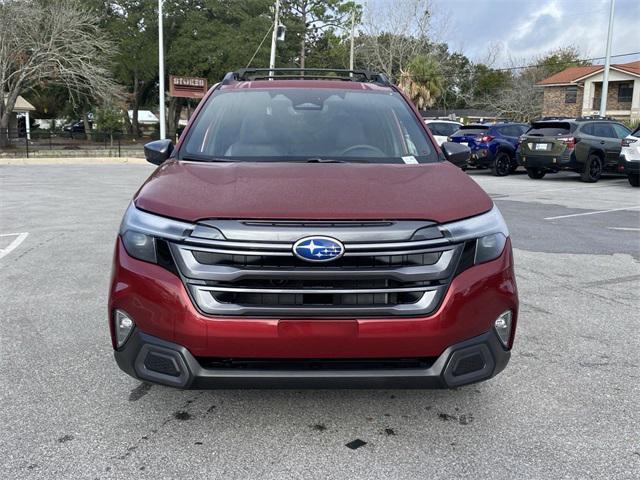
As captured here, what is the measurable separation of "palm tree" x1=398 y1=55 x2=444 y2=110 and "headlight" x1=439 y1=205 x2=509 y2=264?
1673 inches

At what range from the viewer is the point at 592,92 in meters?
49.0

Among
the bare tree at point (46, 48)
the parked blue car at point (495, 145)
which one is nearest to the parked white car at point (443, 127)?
the parked blue car at point (495, 145)

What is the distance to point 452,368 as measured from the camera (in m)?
2.86

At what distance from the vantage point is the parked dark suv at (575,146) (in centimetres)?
1714

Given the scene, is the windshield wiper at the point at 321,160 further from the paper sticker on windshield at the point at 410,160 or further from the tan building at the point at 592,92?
the tan building at the point at 592,92

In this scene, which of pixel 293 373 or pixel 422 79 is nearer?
pixel 293 373

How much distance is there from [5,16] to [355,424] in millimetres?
31388

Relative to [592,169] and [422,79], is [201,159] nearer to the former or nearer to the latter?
[592,169]

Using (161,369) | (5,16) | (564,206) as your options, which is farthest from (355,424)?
(5,16)

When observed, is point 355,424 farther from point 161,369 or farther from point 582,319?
point 582,319

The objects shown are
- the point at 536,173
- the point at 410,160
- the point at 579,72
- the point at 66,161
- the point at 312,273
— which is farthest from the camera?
the point at 579,72

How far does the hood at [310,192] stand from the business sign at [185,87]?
30066mm

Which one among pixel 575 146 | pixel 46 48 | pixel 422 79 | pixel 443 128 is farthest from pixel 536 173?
pixel 422 79

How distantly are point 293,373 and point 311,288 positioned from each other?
0.39m
